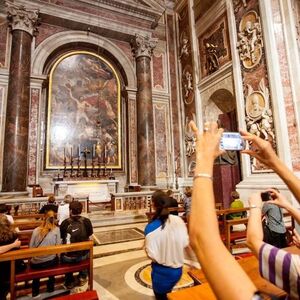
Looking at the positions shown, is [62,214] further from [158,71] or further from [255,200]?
[158,71]

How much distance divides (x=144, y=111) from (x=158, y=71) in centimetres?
278

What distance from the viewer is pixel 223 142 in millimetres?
980

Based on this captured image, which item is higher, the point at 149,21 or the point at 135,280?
the point at 149,21

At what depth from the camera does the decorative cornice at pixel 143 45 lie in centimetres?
1126

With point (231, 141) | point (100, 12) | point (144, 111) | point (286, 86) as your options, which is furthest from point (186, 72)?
point (231, 141)

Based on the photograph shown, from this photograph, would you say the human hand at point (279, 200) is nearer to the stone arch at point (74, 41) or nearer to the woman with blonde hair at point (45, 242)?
the woman with blonde hair at point (45, 242)

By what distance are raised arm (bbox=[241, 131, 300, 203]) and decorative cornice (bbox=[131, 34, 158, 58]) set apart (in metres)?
11.1

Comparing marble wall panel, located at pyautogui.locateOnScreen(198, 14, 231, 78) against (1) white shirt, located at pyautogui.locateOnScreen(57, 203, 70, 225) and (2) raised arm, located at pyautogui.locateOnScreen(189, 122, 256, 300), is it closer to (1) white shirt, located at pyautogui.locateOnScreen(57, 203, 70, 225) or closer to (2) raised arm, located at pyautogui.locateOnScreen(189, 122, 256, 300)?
(1) white shirt, located at pyautogui.locateOnScreen(57, 203, 70, 225)

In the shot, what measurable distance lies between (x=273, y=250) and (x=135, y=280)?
3.15m

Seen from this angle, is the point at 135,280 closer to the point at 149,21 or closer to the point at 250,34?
the point at 250,34

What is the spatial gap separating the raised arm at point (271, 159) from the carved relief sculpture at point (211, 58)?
29.9ft

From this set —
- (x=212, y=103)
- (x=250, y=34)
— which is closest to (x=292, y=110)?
(x=250, y=34)

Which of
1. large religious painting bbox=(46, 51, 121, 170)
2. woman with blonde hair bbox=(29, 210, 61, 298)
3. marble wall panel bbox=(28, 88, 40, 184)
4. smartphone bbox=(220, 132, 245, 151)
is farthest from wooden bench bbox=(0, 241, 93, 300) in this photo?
large religious painting bbox=(46, 51, 121, 170)

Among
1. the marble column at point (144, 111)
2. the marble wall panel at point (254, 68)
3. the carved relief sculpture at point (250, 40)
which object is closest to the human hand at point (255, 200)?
the marble wall panel at point (254, 68)
